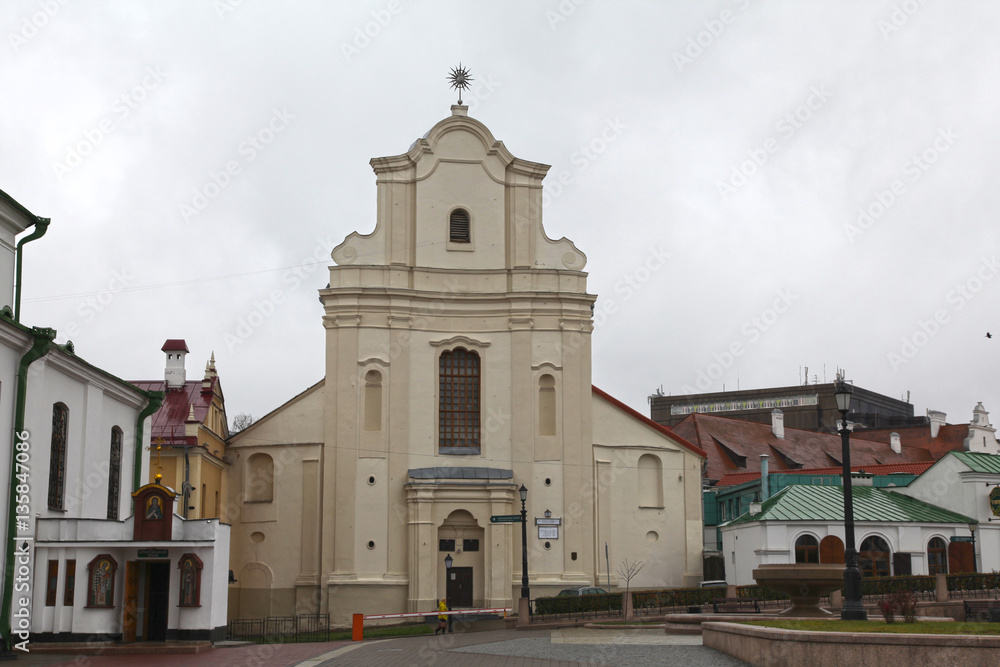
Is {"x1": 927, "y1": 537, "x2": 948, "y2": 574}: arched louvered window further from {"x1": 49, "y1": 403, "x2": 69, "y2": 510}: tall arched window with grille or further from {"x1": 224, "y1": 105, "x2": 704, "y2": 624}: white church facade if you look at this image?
{"x1": 49, "y1": 403, "x2": 69, "y2": 510}: tall arched window with grille

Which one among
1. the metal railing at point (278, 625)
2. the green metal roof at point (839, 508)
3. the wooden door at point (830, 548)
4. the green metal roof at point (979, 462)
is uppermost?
the green metal roof at point (979, 462)

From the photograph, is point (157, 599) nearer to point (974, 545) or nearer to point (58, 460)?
point (58, 460)

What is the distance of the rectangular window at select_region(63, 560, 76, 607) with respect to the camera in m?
25.9

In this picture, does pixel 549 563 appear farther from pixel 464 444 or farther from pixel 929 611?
pixel 929 611

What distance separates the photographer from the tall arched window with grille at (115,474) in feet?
103

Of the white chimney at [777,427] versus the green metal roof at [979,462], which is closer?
the green metal roof at [979,462]

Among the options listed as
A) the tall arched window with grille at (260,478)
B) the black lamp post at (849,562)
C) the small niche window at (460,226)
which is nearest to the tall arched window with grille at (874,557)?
the small niche window at (460,226)

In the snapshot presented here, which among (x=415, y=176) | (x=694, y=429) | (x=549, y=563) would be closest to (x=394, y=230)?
(x=415, y=176)

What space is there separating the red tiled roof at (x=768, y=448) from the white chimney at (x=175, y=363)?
29306 millimetres

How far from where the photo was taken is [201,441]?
131 ft

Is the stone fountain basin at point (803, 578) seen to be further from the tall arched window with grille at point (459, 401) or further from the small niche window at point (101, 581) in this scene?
the tall arched window with grille at point (459, 401)

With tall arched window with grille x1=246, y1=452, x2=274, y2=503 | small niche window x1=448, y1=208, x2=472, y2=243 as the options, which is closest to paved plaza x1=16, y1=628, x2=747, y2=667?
tall arched window with grille x1=246, y1=452, x2=274, y2=503

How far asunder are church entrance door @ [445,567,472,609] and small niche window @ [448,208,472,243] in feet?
42.4

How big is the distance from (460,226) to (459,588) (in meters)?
14.1
